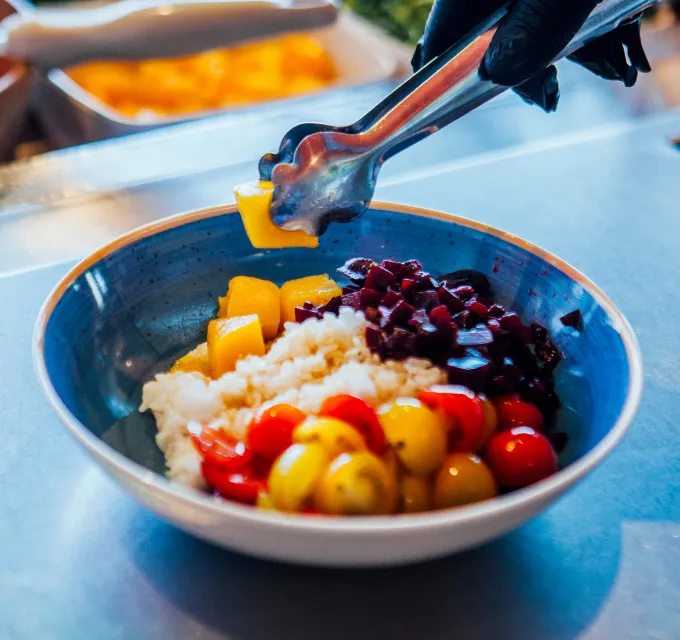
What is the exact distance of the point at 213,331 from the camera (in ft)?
3.55

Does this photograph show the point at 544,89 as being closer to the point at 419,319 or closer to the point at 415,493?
the point at 419,319

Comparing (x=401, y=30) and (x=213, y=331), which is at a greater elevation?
(x=213, y=331)

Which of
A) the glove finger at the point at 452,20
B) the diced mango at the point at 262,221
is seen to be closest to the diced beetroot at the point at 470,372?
the diced mango at the point at 262,221

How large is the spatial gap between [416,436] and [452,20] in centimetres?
76

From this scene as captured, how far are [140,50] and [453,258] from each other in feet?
4.27

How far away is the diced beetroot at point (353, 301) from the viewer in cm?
104

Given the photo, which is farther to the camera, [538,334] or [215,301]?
[215,301]

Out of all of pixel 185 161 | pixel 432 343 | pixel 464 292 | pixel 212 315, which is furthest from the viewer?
pixel 185 161

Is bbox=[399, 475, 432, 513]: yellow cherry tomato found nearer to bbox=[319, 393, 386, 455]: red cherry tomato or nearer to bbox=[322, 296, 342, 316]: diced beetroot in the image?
bbox=[319, 393, 386, 455]: red cherry tomato

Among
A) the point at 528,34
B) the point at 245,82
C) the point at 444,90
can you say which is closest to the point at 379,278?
the point at 444,90

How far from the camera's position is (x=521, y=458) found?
2.74 feet

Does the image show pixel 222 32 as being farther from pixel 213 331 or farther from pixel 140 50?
pixel 213 331

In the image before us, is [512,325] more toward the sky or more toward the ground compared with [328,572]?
more toward the sky

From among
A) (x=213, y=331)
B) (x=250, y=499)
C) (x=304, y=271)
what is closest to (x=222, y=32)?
(x=304, y=271)
